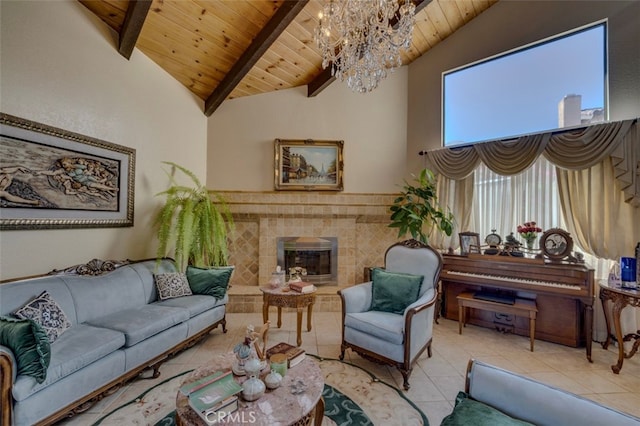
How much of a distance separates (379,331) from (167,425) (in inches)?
67.0

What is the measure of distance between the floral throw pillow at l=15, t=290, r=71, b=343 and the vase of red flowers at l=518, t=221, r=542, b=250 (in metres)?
4.57

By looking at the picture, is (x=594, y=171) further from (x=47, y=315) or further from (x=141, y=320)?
(x=47, y=315)

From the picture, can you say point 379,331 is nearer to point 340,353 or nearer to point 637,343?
point 340,353

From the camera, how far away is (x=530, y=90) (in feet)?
11.6

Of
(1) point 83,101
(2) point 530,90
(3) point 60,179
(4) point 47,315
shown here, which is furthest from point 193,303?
(2) point 530,90

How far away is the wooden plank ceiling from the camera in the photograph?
9.21 feet

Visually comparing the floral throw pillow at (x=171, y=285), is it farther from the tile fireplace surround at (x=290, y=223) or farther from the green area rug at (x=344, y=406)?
the tile fireplace surround at (x=290, y=223)

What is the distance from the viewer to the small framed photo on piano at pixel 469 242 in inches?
141

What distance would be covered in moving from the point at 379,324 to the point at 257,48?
10.9 ft

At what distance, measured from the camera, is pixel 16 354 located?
1.59 metres

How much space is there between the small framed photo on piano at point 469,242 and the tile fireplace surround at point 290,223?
1175mm

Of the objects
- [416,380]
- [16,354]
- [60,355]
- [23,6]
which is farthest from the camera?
[416,380]

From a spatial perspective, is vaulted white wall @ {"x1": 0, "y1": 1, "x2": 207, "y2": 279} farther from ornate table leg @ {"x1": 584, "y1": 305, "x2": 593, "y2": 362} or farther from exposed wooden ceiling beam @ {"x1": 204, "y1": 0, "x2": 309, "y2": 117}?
ornate table leg @ {"x1": 584, "y1": 305, "x2": 593, "y2": 362}

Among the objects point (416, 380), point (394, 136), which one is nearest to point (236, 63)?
point (394, 136)
